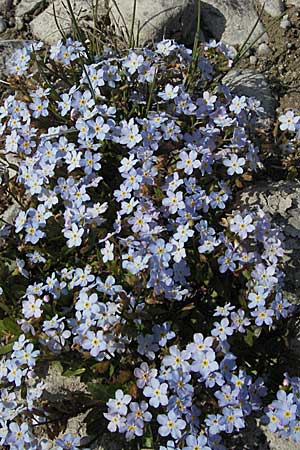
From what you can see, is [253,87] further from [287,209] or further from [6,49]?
[6,49]

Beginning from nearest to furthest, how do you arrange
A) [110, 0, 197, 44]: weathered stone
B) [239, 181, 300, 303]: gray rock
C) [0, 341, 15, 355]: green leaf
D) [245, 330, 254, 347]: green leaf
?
1. [245, 330, 254, 347]: green leaf
2. [0, 341, 15, 355]: green leaf
3. [239, 181, 300, 303]: gray rock
4. [110, 0, 197, 44]: weathered stone

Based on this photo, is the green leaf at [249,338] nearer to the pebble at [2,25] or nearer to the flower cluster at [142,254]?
the flower cluster at [142,254]

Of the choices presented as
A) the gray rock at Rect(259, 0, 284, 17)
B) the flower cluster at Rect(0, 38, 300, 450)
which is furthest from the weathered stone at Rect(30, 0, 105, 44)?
the gray rock at Rect(259, 0, 284, 17)

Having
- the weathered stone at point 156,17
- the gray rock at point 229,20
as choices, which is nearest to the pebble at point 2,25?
the weathered stone at point 156,17

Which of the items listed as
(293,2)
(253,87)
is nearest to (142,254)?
(253,87)

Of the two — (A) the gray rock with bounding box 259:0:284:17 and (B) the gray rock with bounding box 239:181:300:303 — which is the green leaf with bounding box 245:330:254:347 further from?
(A) the gray rock with bounding box 259:0:284:17

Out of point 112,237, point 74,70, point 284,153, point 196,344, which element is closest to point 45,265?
point 112,237
